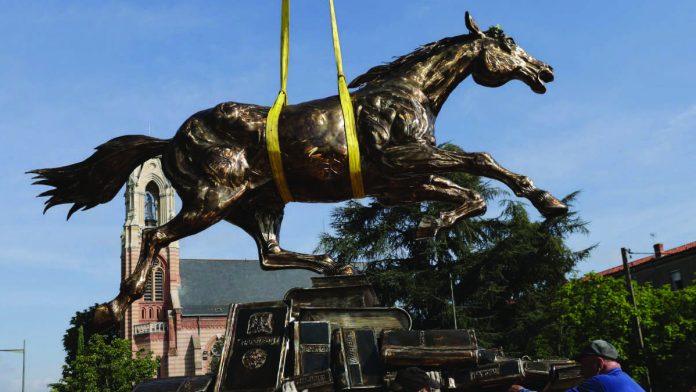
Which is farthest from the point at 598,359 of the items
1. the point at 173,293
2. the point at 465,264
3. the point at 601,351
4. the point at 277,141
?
the point at 173,293

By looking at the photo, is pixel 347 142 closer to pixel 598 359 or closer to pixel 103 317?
pixel 103 317

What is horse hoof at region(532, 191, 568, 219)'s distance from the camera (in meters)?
6.52

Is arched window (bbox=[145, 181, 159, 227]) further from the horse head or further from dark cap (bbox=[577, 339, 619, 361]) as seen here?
dark cap (bbox=[577, 339, 619, 361])

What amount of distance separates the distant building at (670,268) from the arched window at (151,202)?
37.2 meters

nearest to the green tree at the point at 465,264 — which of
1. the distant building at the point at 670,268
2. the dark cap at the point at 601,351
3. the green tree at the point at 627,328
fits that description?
the green tree at the point at 627,328

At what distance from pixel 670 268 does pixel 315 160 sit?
39.6 metres

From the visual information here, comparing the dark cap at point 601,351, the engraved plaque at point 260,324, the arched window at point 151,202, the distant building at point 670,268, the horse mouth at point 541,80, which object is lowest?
the dark cap at point 601,351

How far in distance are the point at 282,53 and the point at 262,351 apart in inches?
130

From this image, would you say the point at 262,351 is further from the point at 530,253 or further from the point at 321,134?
the point at 530,253

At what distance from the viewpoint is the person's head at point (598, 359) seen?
168 inches

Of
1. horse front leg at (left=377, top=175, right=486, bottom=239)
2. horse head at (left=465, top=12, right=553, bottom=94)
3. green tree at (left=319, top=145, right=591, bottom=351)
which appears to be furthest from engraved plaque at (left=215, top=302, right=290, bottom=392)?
green tree at (left=319, top=145, right=591, bottom=351)

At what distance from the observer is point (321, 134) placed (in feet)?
22.2

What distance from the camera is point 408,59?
7.53 meters

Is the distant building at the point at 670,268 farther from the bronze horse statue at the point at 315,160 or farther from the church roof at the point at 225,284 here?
the bronze horse statue at the point at 315,160
